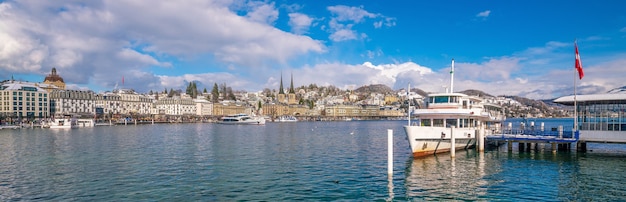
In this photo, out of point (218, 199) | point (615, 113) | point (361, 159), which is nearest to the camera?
point (218, 199)

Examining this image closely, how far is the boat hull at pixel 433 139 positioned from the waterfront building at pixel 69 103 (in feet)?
580

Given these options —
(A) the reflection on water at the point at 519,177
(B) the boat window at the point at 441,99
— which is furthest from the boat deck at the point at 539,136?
(B) the boat window at the point at 441,99

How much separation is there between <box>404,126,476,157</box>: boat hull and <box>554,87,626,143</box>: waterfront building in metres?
10.1

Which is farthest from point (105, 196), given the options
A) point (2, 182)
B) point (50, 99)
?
point (50, 99)

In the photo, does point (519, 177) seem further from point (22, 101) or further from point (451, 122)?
point (22, 101)

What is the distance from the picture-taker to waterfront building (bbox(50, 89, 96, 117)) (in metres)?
182

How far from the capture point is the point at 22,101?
162625 mm

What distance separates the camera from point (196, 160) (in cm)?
4200

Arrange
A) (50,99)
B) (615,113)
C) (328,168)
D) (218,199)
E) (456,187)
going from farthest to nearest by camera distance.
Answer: (50,99), (615,113), (328,168), (456,187), (218,199)

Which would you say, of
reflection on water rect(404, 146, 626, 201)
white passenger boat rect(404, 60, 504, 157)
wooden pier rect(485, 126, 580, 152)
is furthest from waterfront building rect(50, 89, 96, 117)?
reflection on water rect(404, 146, 626, 201)

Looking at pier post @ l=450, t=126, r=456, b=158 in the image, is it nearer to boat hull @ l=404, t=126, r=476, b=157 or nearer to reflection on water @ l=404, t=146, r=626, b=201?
reflection on water @ l=404, t=146, r=626, b=201

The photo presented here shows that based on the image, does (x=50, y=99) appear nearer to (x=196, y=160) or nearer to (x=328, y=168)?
(x=196, y=160)

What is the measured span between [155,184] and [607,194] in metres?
29.1

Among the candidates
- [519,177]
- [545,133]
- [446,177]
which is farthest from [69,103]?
[519,177]
